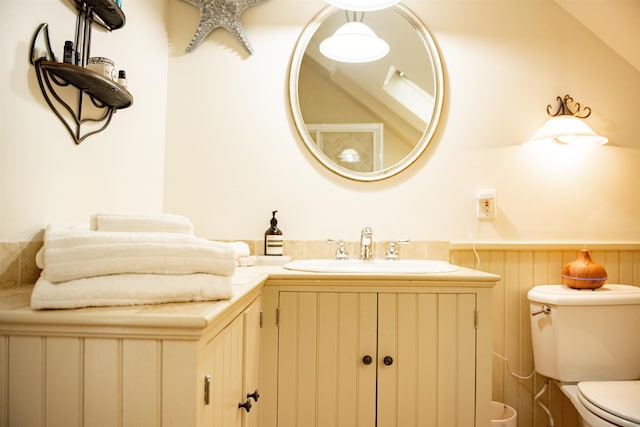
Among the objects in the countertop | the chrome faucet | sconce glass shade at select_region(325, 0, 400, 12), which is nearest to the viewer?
the countertop

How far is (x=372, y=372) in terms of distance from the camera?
1.26 metres

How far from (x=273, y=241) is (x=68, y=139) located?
2.63 ft

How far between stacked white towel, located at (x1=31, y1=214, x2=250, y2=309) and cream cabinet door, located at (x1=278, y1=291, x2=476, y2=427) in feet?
1.71

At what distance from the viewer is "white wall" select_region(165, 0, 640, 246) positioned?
1.70 metres

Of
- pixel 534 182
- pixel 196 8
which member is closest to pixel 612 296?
pixel 534 182

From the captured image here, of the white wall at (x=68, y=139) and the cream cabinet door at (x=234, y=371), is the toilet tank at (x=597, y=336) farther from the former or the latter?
the white wall at (x=68, y=139)

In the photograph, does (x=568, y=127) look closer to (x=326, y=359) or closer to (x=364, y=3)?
(x=364, y=3)

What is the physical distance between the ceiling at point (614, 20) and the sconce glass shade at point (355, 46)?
822 millimetres

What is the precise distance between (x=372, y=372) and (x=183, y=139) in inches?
48.6

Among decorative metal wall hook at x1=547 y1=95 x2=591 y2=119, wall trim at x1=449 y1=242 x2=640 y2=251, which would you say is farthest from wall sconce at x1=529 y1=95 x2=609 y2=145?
wall trim at x1=449 y1=242 x2=640 y2=251

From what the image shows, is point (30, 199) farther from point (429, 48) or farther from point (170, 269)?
point (429, 48)

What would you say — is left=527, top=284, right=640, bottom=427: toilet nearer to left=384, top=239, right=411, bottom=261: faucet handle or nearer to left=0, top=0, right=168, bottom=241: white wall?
left=384, top=239, right=411, bottom=261: faucet handle

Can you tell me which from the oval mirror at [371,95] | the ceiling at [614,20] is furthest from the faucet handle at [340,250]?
the ceiling at [614,20]

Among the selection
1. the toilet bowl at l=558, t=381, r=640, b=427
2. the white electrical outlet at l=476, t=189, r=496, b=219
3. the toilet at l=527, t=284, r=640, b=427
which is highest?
the white electrical outlet at l=476, t=189, r=496, b=219
